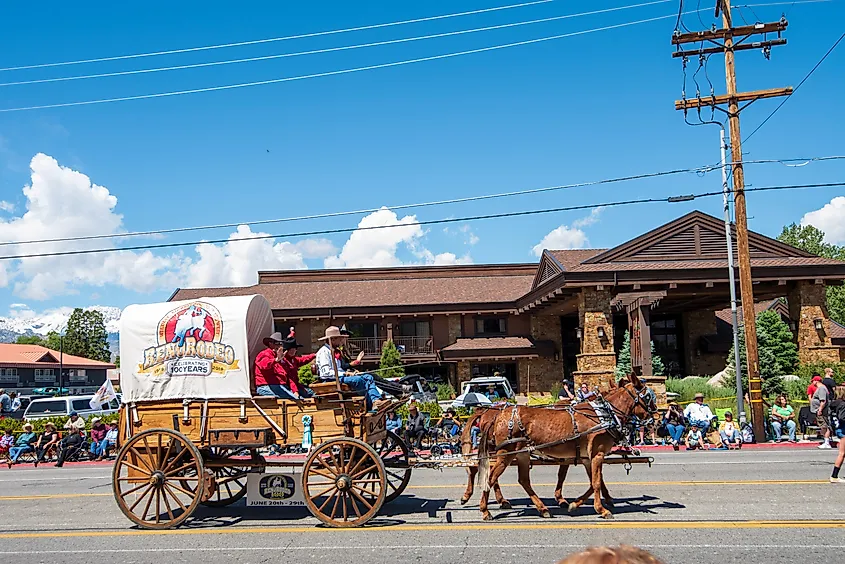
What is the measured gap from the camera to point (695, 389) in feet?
88.6

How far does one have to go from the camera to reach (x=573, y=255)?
35.3m

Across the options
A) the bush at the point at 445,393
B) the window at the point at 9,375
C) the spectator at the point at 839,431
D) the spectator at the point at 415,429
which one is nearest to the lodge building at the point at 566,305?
the bush at the point at 445,393

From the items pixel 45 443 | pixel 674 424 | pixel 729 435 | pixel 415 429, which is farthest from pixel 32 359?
pixel 729 435

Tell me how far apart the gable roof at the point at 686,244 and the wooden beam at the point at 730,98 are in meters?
9.40

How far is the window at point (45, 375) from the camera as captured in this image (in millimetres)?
59469

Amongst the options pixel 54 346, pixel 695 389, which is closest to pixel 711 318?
pixel 695 389

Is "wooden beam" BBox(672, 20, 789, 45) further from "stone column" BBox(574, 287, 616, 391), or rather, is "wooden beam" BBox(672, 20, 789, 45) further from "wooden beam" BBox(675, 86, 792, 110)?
"stone column" BBox(574, 287, 616, 391)

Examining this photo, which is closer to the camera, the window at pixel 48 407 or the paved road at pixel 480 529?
the paved road at pixel 480 529

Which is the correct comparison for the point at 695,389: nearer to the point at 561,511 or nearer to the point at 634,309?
the point at 634,309

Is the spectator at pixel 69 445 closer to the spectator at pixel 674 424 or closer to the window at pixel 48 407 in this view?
the window at pixel 48 407

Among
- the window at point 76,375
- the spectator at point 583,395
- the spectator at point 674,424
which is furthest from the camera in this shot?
the window at point 76,375

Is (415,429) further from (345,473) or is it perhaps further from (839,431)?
(839,431)

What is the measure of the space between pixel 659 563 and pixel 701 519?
8266 mm

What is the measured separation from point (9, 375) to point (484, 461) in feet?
186
